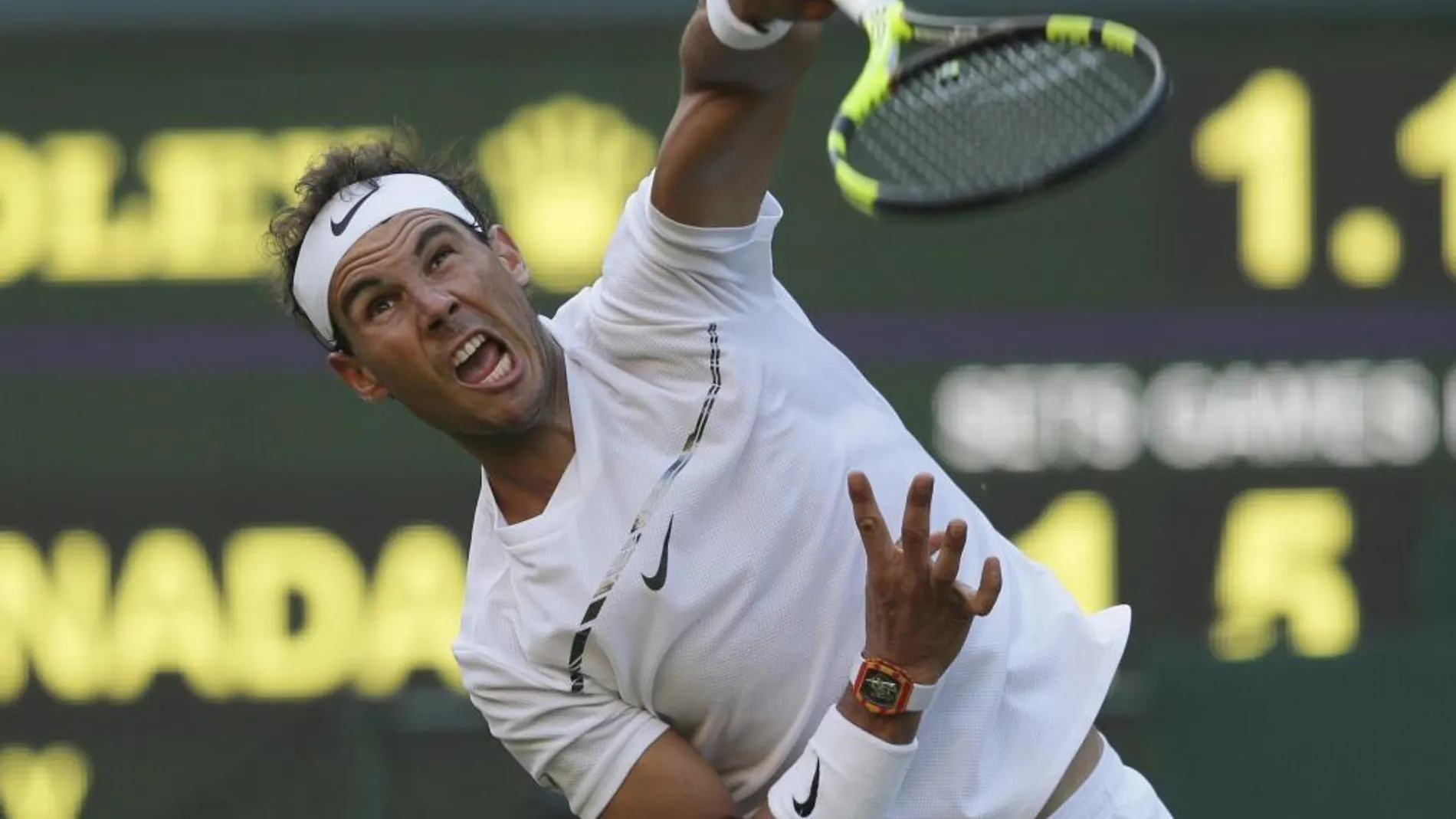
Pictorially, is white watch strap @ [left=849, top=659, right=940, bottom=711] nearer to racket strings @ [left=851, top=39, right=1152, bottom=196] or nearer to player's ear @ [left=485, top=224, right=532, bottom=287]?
racket strings @ [left=851, top=39, right=1152, bottom=196]

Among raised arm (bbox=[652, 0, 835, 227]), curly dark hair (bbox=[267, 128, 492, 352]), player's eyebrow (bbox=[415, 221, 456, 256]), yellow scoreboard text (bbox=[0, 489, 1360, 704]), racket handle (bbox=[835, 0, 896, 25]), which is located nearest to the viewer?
racket handle (bbox=[835, 0, 896, 25])

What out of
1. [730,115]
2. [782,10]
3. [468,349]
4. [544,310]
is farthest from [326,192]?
[544,310]

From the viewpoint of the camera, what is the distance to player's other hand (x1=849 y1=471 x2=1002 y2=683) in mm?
2920

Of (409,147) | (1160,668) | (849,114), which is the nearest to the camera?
(849,114)

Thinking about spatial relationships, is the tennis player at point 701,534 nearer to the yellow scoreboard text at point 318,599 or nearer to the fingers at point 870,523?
the fingers at point 870,523

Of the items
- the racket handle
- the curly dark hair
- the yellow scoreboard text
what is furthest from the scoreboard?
the racket handle

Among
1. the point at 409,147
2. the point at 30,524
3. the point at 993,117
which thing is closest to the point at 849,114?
the point at 993,117

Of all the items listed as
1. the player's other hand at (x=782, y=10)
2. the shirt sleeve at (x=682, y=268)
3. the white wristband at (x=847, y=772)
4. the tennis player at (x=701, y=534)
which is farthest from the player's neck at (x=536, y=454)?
the player's other hand at (x=782, y=10)

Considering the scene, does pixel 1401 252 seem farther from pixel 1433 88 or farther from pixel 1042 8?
pixel 1042 8

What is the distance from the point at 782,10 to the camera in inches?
114

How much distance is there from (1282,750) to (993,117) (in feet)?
7.84

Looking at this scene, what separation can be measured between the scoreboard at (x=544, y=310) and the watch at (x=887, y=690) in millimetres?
2264

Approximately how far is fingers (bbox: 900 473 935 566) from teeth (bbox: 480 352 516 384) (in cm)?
52

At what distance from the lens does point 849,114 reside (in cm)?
299
